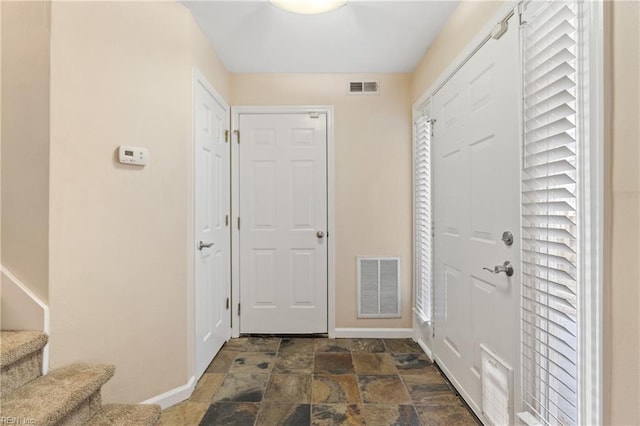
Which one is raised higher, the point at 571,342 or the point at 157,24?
the point at 157,24

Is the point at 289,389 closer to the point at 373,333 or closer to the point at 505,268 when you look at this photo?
the point at 373,333

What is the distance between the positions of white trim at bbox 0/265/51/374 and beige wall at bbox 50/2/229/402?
26 mm

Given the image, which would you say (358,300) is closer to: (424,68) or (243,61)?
(424,68)

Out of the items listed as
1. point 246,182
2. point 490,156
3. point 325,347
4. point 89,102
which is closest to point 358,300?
point 325,347

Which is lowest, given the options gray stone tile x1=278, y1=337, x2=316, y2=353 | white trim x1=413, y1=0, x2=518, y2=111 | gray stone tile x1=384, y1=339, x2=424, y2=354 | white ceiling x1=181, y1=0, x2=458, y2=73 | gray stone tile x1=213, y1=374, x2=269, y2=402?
gray stone tile x1=213, y1=374, x2=269, y2=402

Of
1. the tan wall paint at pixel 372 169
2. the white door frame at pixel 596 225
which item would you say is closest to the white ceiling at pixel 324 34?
the tan wall paint at pixel 372 169

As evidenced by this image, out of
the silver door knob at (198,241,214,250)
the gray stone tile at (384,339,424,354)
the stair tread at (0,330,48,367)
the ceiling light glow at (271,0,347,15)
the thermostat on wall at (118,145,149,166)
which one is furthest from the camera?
the gray stone tile at (384,339,424,354)

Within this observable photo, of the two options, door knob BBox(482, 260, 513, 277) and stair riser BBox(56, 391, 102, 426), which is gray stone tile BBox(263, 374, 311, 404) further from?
door knob BBox(482, 260, 513, 277)

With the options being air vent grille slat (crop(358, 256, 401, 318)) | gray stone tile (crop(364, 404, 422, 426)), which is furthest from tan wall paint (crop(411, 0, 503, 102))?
gray stone tile (crop(364, 404, 422, 426))

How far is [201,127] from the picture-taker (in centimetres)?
215

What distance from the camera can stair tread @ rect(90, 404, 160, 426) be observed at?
1.35 metres

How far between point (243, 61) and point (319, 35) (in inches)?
29.3

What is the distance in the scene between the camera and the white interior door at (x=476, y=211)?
135cm

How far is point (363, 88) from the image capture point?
9.16 ft
